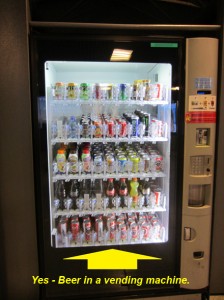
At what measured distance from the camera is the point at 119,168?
6.61 feet

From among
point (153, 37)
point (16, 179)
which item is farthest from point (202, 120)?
point (16, 179)

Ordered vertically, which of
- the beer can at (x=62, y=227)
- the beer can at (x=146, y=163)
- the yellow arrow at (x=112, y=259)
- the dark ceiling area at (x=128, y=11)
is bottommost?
the yellow arrow at (x=112, y=259)

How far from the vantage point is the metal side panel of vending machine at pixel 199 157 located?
1760 mm

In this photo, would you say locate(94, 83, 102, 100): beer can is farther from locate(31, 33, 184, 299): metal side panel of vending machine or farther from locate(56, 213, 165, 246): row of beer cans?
locate(56, 213, 165, 246): row of beer cans

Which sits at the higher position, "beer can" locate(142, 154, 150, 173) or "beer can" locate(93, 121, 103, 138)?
"beer can" locate(93, 121, 103, 138)

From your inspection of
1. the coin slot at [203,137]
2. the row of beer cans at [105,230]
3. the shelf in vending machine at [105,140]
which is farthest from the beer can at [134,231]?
the coin slot at [203,137]

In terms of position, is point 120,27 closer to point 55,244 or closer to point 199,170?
point 199,170

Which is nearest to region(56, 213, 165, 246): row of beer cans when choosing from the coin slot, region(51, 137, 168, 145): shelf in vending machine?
region(51, 137, 168, 145): shelf in vending machine

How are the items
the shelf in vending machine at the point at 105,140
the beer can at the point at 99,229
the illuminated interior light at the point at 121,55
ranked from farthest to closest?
the beer can at the point at 99,229, the shelf in vending machine at the point at 105,140, the illuminated interior light at the point at 121,55

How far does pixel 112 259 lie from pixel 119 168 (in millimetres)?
674

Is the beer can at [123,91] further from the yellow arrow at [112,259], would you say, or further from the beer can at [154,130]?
the yellow arrow at [112,259]

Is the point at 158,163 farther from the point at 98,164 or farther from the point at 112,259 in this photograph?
the point at 112,259

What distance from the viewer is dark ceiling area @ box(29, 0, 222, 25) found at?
2.16 m

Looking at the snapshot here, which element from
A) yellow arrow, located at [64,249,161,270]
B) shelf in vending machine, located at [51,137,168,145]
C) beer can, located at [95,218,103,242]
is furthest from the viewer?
beer can, located at [95,218,103,242]
